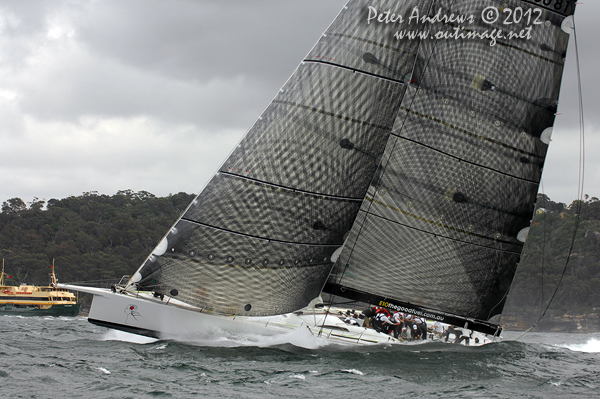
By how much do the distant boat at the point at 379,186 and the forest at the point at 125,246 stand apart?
57.5m

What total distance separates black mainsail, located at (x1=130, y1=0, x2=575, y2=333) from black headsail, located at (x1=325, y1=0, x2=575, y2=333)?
35mm

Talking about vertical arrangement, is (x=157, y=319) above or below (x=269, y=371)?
above

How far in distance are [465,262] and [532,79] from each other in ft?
16.3

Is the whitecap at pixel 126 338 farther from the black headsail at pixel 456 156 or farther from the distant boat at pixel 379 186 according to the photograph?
the black headsail at pixel 456 156

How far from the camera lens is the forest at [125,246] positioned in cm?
7556

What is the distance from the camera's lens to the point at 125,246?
83.1m

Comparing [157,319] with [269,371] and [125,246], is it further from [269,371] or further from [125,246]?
[125,246]

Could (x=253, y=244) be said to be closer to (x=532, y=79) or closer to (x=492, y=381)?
(x=492, y=381)

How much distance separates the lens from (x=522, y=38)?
677 inches

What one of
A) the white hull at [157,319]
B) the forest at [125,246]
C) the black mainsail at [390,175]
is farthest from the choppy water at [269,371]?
the forest at [125,246]

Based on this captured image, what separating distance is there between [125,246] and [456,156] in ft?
233

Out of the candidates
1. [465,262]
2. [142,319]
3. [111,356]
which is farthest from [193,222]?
[465,262]

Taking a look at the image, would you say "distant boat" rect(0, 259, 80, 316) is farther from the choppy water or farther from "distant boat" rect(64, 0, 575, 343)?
"distant boat" rect(64, 0, 575, 343)

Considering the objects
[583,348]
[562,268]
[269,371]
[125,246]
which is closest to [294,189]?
[269,371]
